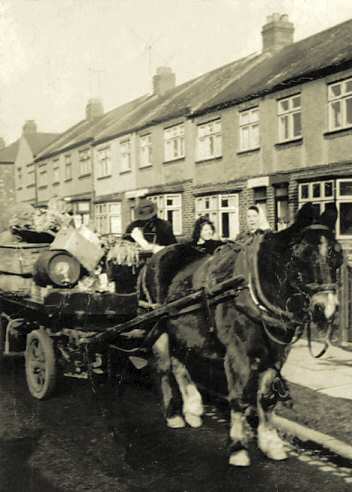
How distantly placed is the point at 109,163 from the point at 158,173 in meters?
5.36

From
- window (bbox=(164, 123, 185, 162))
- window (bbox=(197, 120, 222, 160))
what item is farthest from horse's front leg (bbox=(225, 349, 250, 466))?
window (bbox=(164, 123, 185, 162))

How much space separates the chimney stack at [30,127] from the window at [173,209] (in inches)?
1068

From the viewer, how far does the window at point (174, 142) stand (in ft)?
78.1

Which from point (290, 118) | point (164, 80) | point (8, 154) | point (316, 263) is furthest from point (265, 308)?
point (8, 154)

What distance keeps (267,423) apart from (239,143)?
16.8 metres

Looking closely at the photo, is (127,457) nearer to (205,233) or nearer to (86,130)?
(205,233)

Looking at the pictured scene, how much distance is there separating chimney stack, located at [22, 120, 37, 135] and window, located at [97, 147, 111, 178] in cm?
1934

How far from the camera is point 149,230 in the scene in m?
6.30

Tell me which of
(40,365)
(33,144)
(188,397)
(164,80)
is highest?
(164,80)

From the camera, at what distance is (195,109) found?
73.7 feet

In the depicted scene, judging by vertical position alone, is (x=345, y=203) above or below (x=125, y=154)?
below

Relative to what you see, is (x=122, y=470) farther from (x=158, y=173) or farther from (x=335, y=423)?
(x=158, y=173)

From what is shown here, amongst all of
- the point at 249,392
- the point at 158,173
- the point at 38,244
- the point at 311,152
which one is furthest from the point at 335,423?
the point at 158,173

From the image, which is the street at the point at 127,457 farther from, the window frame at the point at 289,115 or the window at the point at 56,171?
the window at the point at 56,171
